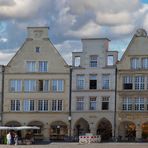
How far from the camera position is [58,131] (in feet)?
317

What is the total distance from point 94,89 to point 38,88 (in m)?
8.30

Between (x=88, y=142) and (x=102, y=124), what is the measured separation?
1242 cm

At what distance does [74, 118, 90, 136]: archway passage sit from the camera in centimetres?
9561

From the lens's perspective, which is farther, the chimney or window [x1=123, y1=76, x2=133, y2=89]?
the chimney

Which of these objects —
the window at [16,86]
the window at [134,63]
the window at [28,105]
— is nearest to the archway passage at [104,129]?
the window at [134,63]

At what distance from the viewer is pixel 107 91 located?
94.6 meters

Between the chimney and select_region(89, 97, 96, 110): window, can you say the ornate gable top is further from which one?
the chimney

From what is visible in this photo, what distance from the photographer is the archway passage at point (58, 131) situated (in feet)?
315

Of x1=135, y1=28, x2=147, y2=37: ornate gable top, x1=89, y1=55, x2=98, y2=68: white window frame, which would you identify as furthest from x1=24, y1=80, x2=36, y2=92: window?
x1=135, y1=28, x2=147, y2=37: ornate gable top

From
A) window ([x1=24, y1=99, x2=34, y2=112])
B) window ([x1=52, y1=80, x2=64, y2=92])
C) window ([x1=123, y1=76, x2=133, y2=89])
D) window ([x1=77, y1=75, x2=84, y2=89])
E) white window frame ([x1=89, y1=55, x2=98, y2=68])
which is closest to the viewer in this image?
window ([x1=123, y1=76, x2=133, y2=89])

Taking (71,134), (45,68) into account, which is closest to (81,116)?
(71,134)

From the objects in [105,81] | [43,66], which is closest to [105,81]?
[105,81]

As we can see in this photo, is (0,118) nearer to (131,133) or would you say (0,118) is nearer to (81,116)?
(81,116)

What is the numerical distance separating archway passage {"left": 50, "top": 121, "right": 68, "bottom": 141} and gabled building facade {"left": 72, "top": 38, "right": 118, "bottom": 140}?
70.5 inches
